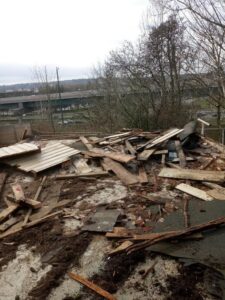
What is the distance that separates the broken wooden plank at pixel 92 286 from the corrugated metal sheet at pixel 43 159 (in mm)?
3387

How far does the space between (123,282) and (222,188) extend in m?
2.81

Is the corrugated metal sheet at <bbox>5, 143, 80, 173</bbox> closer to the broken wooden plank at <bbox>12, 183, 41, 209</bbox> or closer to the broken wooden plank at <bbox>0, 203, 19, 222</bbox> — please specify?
the broken wooden plank at <bbox>12, 183, 41, 209</bbox>

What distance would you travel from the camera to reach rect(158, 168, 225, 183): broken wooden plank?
556cm

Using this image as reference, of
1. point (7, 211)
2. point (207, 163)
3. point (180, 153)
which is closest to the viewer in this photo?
point (7, 211)

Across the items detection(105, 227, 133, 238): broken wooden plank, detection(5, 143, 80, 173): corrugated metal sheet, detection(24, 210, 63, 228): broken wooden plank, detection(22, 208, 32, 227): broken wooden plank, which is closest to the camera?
detection(105, 227, 133, 238): broken wooden plank

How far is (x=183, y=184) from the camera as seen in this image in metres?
5.39

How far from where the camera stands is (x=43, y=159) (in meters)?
6.88

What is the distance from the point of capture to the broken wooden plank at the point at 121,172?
224 inches

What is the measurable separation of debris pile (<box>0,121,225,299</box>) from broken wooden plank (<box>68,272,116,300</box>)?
0.01 metres

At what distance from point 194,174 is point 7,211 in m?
3.38

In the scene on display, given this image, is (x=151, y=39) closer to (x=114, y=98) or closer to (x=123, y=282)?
(x=114, y=98)

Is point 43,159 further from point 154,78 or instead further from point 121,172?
point 154,78

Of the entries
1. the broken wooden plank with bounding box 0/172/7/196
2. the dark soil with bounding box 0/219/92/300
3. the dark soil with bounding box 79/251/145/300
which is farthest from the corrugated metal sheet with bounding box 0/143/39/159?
the dark soil with bounding box 79/251/145/300

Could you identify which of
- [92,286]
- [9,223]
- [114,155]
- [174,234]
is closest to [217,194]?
[174,234]
